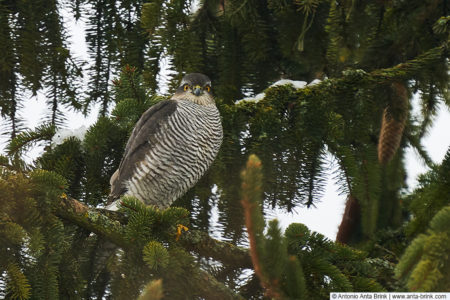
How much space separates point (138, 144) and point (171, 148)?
1.10 feet

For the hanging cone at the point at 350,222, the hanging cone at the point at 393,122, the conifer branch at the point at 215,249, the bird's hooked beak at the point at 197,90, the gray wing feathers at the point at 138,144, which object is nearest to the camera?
the conifer branch at the point at 215,249

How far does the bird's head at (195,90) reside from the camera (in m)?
4.54

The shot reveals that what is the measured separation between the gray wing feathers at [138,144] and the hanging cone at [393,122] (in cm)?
169

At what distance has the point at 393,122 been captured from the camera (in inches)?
161

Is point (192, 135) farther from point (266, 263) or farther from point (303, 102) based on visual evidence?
point (266, 263)

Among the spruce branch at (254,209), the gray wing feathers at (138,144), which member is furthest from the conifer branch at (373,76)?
the spruce branch at (254,209)

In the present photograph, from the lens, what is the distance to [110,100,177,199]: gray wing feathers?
13.8 ft

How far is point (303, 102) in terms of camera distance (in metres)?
3.74

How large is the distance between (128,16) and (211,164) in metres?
1.49

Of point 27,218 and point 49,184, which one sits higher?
point 49,184

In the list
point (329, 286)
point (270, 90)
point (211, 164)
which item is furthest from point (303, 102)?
point (329, 286)

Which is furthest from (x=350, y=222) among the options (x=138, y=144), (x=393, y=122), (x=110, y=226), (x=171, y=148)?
(x=110, y=226)

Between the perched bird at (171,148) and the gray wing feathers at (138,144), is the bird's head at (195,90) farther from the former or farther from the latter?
the gray wing feathers at (138,144)

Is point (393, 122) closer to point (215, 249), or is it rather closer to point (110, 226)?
point (215, 249)
